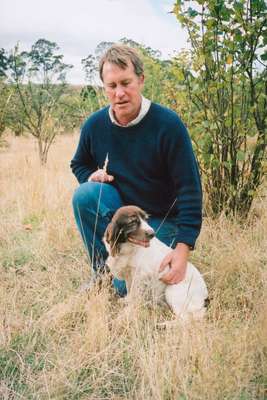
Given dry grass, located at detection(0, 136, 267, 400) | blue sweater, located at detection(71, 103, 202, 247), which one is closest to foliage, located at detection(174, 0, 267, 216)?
dry grass, located at detection(0, 136, 267, 400)

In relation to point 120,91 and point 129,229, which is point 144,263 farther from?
point 120,91

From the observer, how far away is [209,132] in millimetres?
4082

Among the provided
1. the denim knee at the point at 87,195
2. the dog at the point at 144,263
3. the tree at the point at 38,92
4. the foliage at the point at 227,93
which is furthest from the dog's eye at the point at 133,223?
the tree at the point at 38,92

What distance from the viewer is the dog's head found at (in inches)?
102

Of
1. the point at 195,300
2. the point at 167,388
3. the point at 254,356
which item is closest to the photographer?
the point at 167,388

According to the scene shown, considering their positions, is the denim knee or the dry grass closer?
the dry grass

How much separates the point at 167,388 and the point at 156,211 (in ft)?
4.75

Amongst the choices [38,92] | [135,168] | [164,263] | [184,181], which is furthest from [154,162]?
[38,92]

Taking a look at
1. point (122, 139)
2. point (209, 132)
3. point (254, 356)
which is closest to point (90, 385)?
point (254, 356)

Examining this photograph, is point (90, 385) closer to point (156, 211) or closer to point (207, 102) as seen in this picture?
point (156, 211)

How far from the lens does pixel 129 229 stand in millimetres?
2607

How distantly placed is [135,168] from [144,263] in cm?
74

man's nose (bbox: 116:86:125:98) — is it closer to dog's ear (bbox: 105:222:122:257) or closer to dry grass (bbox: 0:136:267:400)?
dog's ear (bbox: 105:222:122:257)

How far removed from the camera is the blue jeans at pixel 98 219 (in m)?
3.21
